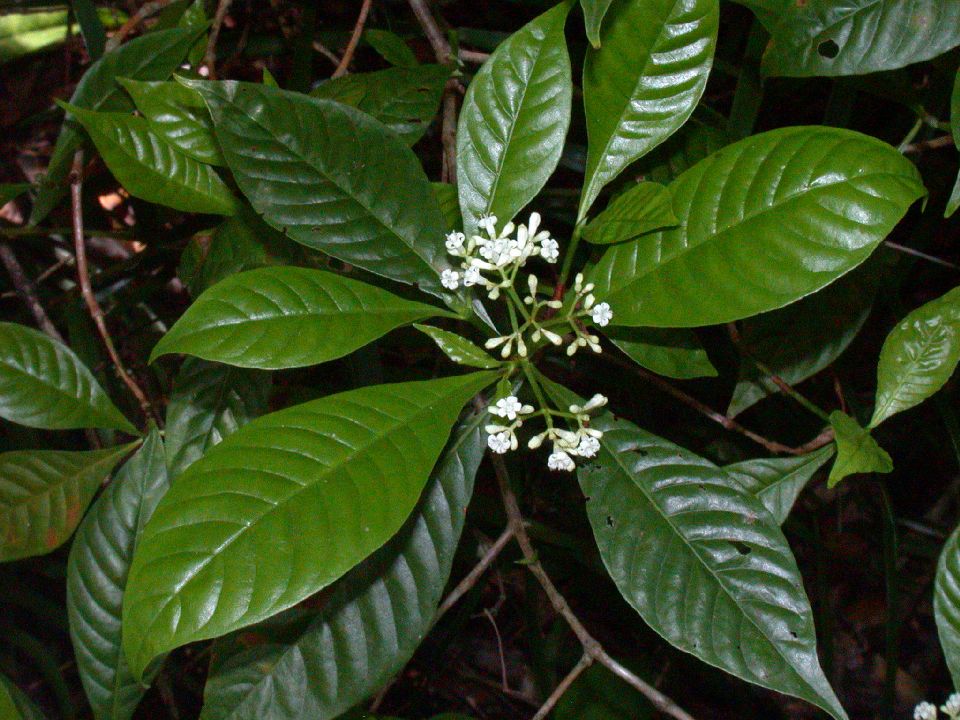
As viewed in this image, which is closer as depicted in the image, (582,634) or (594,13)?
(594,13)

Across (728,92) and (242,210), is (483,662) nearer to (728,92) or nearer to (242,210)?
(242,210)

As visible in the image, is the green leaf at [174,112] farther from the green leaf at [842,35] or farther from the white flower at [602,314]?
the green leaf at [842,35]

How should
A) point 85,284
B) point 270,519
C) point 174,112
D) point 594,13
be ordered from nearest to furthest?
point 270,519 < point 594,13 < point 174,112 < point 85,284

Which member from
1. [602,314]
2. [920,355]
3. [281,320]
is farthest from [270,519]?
[920,355]

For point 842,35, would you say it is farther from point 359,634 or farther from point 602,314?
point 359,634

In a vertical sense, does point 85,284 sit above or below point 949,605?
above

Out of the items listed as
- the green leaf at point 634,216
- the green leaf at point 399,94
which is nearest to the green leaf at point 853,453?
the green leaf at point 634,216

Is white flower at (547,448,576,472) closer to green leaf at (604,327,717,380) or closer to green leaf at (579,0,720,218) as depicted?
green leaf at (604,327,717,380)
